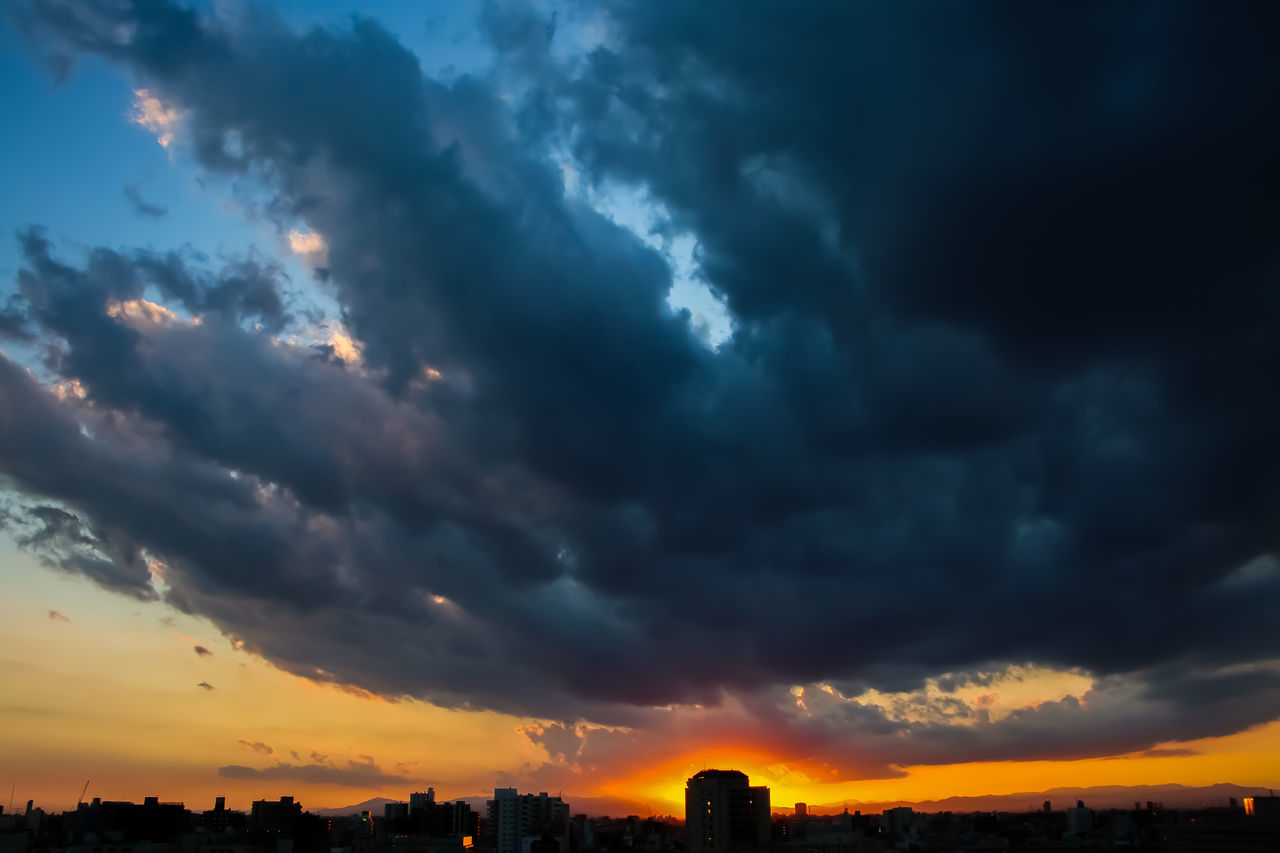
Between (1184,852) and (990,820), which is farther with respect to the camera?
(990,820)

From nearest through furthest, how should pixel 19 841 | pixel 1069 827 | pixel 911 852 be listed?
pixel 911 852 → pixel 1069 827 → pixel 19 841

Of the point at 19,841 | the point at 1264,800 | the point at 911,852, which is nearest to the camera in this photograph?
the point at 1264,800

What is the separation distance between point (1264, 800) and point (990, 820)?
73169 millimetres

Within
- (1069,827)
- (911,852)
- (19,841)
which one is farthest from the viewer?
(19,841)

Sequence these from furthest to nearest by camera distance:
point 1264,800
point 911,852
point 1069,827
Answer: point 1069,827 → point 911,852 → point 1264,800

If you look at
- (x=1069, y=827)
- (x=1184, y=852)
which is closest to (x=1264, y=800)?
(x=1184, y=852)

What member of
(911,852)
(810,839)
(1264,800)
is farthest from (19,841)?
(1264,800)

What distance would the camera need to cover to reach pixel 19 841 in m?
182

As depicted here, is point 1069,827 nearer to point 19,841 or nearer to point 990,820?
point 990,820

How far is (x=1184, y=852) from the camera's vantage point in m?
124

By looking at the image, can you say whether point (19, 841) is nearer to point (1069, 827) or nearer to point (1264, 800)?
point (1069, 827)

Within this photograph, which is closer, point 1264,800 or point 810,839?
point 1264,800

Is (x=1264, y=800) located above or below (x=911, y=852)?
above

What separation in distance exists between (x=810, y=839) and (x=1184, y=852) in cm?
7975
